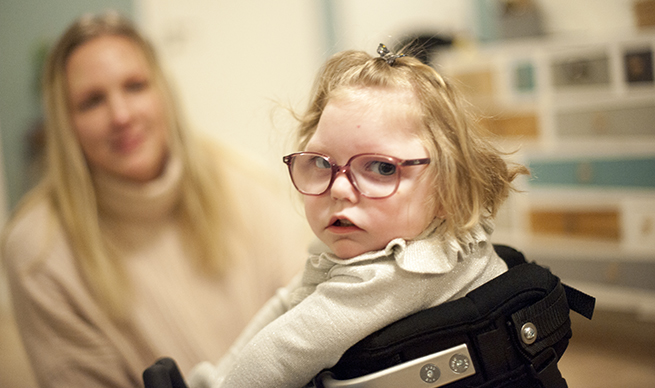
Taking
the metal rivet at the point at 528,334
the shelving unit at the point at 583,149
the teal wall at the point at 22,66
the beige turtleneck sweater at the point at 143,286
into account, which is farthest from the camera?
the shelving unit at the point at 583,149

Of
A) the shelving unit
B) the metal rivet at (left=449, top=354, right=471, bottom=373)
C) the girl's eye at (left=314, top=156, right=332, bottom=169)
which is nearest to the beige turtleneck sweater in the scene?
the girl's eye at (left=314, top=156, right=332, bottom=169)

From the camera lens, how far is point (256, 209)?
1.31 m

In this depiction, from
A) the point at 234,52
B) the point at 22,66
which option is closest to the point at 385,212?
the point at 22,66

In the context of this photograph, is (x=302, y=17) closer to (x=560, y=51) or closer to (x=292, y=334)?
(x=560, y=51)

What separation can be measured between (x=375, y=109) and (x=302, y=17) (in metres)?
2.26

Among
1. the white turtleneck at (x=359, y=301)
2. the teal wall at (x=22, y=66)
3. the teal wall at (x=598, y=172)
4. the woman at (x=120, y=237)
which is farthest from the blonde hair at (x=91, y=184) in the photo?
the teal wall at (x=598, y=172)

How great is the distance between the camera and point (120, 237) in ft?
3.81

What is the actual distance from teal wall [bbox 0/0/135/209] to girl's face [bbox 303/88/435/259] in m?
1.30

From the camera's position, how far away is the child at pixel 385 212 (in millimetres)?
520

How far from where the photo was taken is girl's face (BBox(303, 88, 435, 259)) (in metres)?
0.54

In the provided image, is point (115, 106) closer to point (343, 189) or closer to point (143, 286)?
point (143, 286)

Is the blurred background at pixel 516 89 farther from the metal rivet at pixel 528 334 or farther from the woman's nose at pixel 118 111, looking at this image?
the metal rivet at pixel 528 334

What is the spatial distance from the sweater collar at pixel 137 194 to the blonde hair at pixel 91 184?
2cm

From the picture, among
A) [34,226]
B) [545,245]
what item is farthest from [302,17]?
[34,226]
